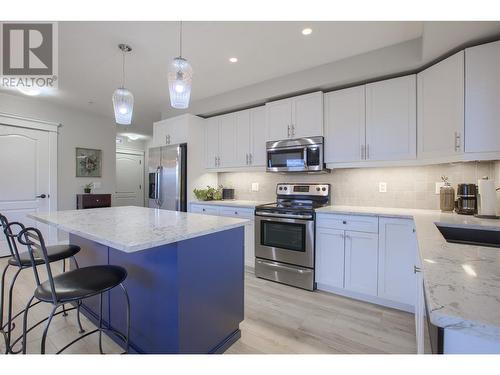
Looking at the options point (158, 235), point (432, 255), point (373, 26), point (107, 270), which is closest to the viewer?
point (432, 255)

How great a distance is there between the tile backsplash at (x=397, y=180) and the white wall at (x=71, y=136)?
376cm

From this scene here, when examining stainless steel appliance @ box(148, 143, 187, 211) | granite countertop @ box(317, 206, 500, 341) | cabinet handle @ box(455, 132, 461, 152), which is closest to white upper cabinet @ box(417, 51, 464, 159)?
cabinet handle @ box(455, 132, 461, 152)

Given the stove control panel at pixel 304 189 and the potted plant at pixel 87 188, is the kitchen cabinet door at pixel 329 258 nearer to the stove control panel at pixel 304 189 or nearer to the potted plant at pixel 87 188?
the stove control panel at pixel 304 189

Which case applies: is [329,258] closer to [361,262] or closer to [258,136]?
[361,262]

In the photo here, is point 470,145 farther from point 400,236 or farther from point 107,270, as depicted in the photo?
point 107,270

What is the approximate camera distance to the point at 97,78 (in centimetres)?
319

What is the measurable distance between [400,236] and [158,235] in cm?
211

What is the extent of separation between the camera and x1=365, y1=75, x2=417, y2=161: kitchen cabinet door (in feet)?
7.96

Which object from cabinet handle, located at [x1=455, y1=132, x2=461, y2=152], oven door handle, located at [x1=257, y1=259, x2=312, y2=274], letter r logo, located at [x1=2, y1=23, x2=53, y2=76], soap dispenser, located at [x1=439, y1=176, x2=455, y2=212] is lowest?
oven door handle, located at [x1=257, y1=259, x2=312, y2=274]

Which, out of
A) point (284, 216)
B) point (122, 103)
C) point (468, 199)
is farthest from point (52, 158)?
point (468, 199)

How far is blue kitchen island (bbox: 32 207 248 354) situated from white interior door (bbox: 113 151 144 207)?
18.0 ft

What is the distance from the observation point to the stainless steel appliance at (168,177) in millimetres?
3791

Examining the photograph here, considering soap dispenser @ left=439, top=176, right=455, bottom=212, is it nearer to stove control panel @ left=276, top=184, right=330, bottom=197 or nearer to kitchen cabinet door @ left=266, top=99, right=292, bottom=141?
stove control panel @ left=276, top=184, right=330, bottom=197
